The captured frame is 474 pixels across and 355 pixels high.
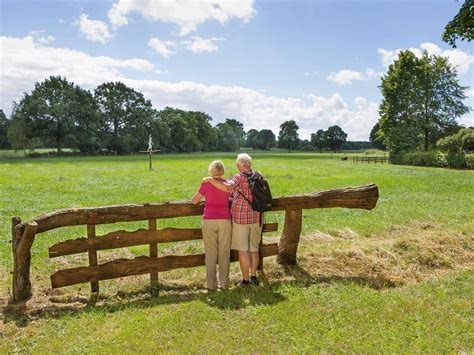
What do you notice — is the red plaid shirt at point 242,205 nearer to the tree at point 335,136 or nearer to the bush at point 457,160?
the bush at point 457,160

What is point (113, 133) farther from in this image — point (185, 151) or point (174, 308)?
point (174, 308)

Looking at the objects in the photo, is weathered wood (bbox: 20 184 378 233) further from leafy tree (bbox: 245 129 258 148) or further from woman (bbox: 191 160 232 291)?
leafy tree (bbox: 245 129 258 148)

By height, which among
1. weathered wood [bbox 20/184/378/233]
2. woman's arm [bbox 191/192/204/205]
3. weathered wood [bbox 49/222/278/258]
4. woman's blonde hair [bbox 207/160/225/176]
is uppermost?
woman's blonde hair [bbox 207/160/225/176]

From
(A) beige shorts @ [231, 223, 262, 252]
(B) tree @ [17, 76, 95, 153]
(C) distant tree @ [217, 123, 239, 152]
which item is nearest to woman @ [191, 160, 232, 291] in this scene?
(A) beige shorts @ [231, 223, 262, 252]

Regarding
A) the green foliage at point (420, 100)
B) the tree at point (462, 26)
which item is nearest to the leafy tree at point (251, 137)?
the green foliage at point (420, 100)

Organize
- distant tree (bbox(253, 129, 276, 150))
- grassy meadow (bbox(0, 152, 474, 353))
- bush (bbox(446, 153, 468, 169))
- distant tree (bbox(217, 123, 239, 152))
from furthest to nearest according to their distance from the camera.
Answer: distant tree (bbox(253, 129, 276, 150))
distant tree (bbox(217, 123, 239, 152))
bush (bbox(446, 153, 468, 169))
grassy meadow (bbox(0, 152, 474, 353))

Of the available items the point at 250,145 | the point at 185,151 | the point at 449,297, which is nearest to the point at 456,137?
the point at 449,297

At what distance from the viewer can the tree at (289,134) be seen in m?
151

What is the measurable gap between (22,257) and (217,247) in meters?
3.19

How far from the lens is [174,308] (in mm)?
6098

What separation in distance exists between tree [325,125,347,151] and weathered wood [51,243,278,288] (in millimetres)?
144665

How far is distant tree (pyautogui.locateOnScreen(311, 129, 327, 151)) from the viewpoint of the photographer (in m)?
149

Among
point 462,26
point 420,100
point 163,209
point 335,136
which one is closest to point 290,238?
point 163,209

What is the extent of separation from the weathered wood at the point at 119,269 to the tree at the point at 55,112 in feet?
253
